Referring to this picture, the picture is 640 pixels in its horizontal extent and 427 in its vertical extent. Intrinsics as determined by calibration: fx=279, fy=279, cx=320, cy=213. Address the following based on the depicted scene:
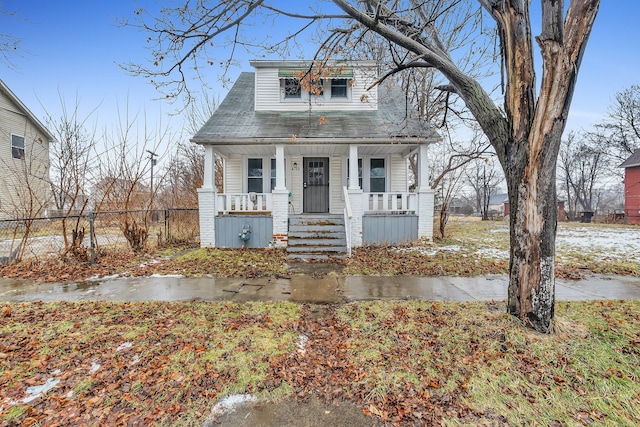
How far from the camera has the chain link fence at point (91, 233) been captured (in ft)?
21.7

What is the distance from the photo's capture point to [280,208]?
28.7 ft

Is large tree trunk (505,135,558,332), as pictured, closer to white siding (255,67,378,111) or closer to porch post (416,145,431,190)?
porch post (416,145,431,190)

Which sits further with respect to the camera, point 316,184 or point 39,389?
point 316,184

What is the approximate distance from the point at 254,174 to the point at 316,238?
13.1ft

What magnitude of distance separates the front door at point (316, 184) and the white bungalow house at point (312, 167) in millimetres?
39

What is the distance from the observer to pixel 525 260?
303 cm

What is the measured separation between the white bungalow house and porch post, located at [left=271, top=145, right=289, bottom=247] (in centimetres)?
3

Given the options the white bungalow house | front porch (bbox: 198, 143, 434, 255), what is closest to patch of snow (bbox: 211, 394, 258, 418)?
the white bungalow house

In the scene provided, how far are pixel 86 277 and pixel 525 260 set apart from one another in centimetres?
→ 753

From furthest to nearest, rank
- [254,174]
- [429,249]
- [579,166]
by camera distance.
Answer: [579,166] → [254,174] → [429,249]

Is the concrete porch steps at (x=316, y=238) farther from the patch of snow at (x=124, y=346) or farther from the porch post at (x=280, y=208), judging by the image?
the patch of snow at (x=124, y=346)

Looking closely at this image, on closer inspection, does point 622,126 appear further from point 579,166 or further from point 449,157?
point 449,157

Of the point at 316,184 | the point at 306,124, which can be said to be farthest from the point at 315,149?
the point at 316,184

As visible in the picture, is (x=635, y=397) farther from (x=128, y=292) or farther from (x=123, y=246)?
(x=123, y=246)
